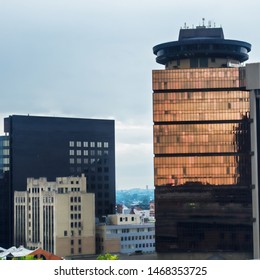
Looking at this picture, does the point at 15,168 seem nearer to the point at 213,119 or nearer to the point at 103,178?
the point at 103,178

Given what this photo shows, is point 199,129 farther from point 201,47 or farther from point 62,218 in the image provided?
point 62,218

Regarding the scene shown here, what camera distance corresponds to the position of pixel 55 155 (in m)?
160

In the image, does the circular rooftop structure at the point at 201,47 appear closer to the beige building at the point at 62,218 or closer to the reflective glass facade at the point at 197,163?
the reflective glass facade at the point at 197,163

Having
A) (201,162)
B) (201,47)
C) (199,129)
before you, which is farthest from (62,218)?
(201,47)

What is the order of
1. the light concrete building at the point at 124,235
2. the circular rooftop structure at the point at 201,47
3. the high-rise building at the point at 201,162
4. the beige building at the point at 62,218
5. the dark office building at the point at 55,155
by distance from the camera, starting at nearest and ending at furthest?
the high-rise building at the point at 201,162 → the circular rooftop structure at the point at 201,47 → the beige building at the point at 62,218 → the light concrete building at the point at 124,235 → the dark office building at the point at 55,155

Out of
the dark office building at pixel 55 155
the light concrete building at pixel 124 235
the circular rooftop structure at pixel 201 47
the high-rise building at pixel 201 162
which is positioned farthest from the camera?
the dark office building at pixel 55 155

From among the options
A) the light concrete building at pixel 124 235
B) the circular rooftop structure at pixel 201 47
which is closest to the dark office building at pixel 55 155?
the light concrete building at pixel 124 235

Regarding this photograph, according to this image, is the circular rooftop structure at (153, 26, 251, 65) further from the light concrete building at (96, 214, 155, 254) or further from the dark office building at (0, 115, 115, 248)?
the dark office building at (0, 115, 115, 248)

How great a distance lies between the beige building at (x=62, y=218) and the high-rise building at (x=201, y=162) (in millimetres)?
39674

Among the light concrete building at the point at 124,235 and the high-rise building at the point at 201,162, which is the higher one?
the high-rise building at the point at 201,162

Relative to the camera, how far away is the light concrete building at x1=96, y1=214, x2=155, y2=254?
454 feet

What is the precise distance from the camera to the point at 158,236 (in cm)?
9944

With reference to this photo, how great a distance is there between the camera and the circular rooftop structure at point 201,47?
10388 cm

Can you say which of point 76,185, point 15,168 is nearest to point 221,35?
point 76,185
